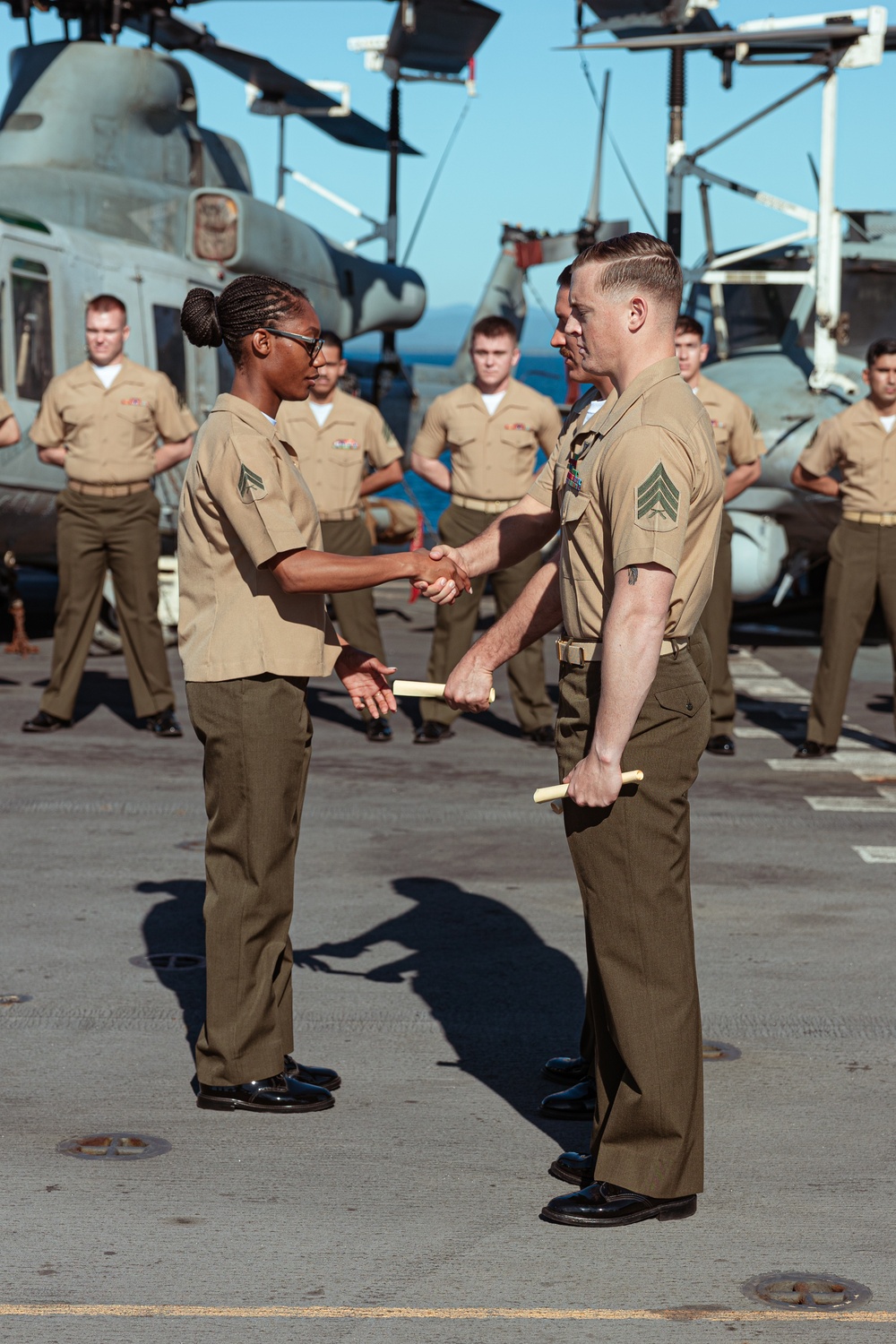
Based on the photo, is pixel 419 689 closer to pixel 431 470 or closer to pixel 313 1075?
pixel 313 1075

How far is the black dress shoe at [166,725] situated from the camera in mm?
8664

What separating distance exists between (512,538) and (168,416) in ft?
16.5

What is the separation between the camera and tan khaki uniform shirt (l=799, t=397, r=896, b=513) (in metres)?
8.09

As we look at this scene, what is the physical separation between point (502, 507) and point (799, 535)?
14.0 ft

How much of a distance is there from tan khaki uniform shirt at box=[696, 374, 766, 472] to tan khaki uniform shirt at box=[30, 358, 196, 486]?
2753mm

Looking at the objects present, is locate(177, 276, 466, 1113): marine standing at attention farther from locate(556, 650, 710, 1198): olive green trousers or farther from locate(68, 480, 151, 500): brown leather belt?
locate(68, 480, 151, 500): brown leather belt

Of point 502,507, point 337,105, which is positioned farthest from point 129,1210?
point 337,105

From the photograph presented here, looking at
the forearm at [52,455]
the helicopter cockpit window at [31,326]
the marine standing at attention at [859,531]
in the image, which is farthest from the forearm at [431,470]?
the helicopter cockpit window at [31,326]

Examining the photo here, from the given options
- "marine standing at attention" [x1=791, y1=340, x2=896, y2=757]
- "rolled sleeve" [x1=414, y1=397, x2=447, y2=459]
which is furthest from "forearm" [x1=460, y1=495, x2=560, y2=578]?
"rolled sleeve" [x1=414, y1=397, x2=447, y2=459]

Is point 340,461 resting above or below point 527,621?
above

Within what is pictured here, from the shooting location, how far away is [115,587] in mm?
8508

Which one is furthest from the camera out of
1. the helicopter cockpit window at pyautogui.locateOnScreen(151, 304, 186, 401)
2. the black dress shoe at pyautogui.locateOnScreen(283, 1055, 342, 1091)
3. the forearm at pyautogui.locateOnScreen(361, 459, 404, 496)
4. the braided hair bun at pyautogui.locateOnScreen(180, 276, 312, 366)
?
the helicopter cockpit window at pyautogui.locateOnScreen(151, 304, 186, 401)

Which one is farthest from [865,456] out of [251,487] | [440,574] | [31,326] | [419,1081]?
[31,326]

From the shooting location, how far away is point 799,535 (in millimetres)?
12266
